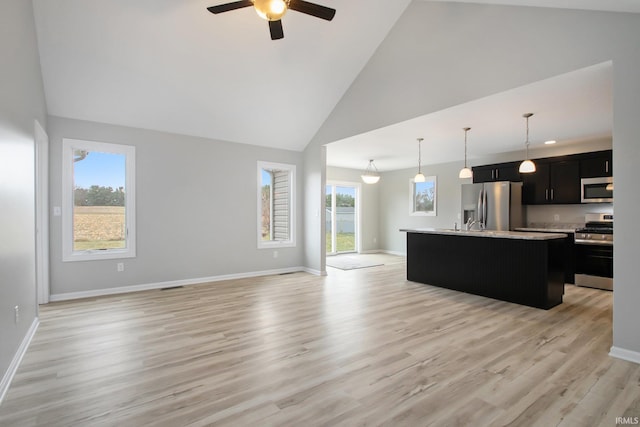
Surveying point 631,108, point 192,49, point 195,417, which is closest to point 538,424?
point 195,417

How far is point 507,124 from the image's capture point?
15.2 feet

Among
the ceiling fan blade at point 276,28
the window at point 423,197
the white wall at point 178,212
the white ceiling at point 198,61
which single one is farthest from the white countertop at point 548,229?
the ceiling fan blade at point 276,28

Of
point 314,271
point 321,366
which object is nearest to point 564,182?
point 314,271

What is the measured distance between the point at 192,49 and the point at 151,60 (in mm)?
536

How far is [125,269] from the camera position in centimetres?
486

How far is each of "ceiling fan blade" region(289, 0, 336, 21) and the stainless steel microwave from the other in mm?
5460

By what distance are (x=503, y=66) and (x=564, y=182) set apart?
12.3ft

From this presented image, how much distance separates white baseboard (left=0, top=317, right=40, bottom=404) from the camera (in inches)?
83.6

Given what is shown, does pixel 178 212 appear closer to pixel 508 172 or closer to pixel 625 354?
pixel 625 354

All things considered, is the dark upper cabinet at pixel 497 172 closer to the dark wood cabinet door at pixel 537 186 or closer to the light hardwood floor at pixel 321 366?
the dark wood cabinet door at pixel 537 186

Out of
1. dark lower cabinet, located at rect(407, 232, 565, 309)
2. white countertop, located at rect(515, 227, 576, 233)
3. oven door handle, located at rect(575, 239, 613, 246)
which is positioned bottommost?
dark lower cabinet, located at rect(407, 232, 565, 309)

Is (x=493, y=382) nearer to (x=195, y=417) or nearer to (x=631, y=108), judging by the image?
(x=195, y=417)

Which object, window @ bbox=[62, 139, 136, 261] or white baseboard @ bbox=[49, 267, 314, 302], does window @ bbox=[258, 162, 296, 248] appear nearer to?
white baseboard @ bbox=[49, 267, 314, 302]

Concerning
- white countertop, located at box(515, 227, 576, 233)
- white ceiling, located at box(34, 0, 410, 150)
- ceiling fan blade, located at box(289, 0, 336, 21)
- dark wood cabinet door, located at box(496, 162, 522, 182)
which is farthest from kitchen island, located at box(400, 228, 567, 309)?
ceiling fan blade, located at box(289, 0, 336, 21)
